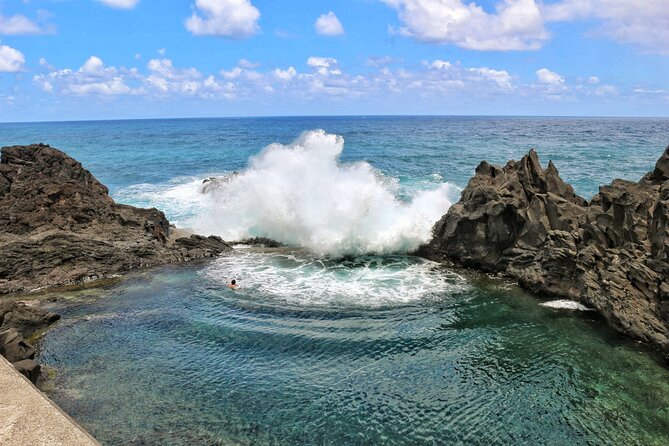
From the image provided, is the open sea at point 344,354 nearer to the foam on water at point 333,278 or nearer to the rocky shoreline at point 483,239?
the foam on water at point 333,278

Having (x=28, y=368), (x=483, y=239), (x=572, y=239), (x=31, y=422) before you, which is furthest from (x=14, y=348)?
(x=572, y=239)

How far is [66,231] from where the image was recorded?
23.6 meters

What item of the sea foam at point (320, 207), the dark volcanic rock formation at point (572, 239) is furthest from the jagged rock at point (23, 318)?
the dark volcanic rock formation at point (572, 239)

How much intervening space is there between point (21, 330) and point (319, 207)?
15.7 m

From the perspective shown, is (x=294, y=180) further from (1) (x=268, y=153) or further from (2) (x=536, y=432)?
(2) (x=536, y=432)

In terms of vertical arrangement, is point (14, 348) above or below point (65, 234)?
below

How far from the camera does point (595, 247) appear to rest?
18.4 meters

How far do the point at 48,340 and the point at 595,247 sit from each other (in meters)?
19.2

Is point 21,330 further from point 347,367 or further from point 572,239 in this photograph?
point 572,239

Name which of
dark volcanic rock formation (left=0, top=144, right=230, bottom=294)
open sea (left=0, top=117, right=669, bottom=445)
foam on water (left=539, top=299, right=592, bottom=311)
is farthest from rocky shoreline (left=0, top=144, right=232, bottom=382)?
foam on water (left=539, top=299, right=592, bottom=311)

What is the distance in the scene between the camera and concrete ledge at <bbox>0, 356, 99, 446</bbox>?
29.6 ft

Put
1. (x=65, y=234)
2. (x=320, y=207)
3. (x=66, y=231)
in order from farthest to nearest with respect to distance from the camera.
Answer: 1. (x=320, y=207)
2. (x=66, y=231)
3. (x=65, y=234)

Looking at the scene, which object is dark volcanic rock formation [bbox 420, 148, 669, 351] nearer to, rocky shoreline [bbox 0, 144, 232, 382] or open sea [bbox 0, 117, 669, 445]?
open sea [bbox 0, 117, 669, 445]

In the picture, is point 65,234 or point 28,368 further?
point 65,234
